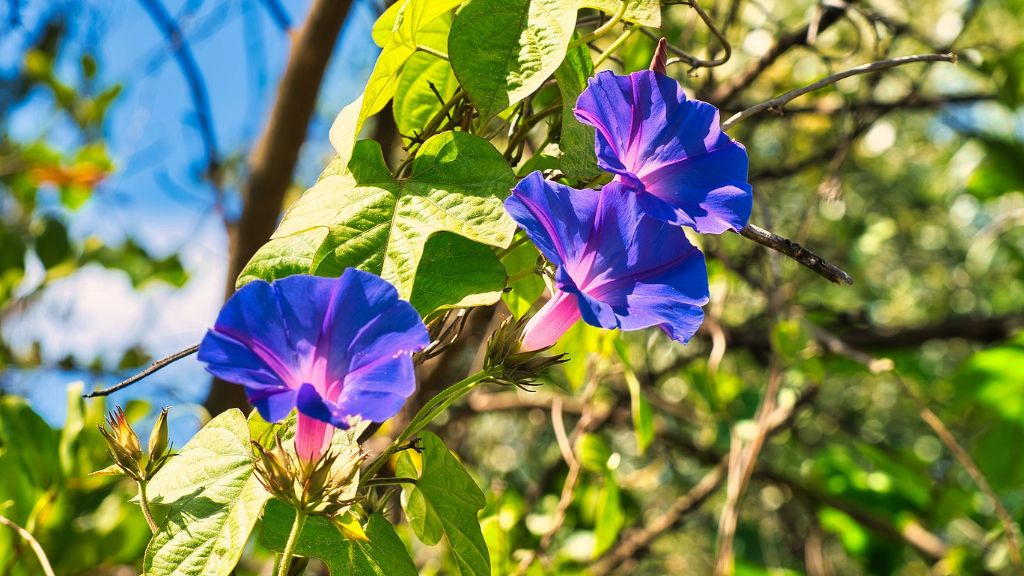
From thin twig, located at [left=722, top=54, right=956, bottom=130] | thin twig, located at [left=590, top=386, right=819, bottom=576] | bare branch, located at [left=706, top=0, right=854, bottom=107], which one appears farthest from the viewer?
thin twig, located at [left=590, top=386, right=819, bottom=576]

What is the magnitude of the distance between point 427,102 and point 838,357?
1161 mm

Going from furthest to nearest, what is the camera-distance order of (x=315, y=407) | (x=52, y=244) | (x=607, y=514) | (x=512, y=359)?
1. (x=52, y=244)
2. (x=607, y=514)
3. (x=512, y=359)
4. (x=315, y=407)

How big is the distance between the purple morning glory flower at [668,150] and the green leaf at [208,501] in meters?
0.28

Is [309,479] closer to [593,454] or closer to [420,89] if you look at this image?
[420,89]

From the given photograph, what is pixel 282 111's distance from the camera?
4.33 feet

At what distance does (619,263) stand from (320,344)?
0.17 metres

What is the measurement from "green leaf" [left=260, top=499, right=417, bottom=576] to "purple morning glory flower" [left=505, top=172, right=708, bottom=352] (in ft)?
0.53

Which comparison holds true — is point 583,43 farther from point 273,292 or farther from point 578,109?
point 273,292

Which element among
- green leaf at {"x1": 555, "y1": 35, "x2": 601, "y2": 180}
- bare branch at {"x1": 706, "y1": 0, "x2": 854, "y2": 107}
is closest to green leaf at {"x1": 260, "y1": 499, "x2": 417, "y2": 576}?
green leaf at {"x1": 555, "y1": 35, "x2": 601, "y2": 180}

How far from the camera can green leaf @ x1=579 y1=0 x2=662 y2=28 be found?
1.86 feet

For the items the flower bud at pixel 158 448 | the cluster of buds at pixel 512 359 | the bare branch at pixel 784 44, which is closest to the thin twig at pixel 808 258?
the cluster of buds at pixel 512 359

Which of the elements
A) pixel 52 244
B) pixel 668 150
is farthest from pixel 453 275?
pixel 52 244

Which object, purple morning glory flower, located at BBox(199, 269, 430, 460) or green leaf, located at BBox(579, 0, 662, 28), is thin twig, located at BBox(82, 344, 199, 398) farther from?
green leaf, located at BBox(579, 0, 662, 28)

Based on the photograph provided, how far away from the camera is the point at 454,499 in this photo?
588mm
